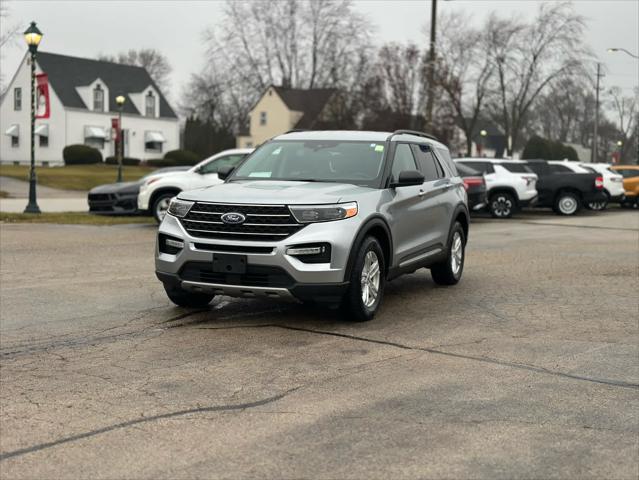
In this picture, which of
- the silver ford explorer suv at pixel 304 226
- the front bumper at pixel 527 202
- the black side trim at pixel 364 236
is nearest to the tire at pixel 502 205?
the front bumper at pixel 527 202

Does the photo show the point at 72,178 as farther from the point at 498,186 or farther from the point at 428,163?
the point at 428,163

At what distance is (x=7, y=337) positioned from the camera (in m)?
7.10

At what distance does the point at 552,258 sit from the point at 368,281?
21.9 ft

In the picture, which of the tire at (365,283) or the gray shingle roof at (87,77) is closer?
the tire at (365,283)

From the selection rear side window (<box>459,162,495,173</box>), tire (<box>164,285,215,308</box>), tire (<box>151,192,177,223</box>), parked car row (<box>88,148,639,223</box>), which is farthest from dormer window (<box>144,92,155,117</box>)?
tire (<box>164,285,215,308</box>)

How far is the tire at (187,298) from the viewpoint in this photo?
322 inches

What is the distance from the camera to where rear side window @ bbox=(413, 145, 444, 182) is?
9734 millimetres

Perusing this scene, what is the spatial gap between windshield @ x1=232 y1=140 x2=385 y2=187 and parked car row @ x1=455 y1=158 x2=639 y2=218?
549 inches

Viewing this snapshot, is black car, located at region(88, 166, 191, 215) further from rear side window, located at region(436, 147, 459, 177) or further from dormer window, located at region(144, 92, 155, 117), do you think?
dormer window, located at region(144, 92, 155, 117)

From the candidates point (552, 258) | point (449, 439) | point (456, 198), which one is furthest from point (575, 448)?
point (552, 258)

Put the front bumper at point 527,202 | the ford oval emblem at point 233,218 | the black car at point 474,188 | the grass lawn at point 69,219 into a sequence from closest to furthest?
1. the ford oval emblem at point 233,218
2. the grass lawn at point 69,219
3. the black car at point 474,188
4. the front bumper at point 527,202

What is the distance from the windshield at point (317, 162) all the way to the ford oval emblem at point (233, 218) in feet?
4.18

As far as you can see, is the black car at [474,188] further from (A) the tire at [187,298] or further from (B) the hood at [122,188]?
(A) the tire at [187,298]

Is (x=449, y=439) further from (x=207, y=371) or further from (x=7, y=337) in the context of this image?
(x=7, y=337)
